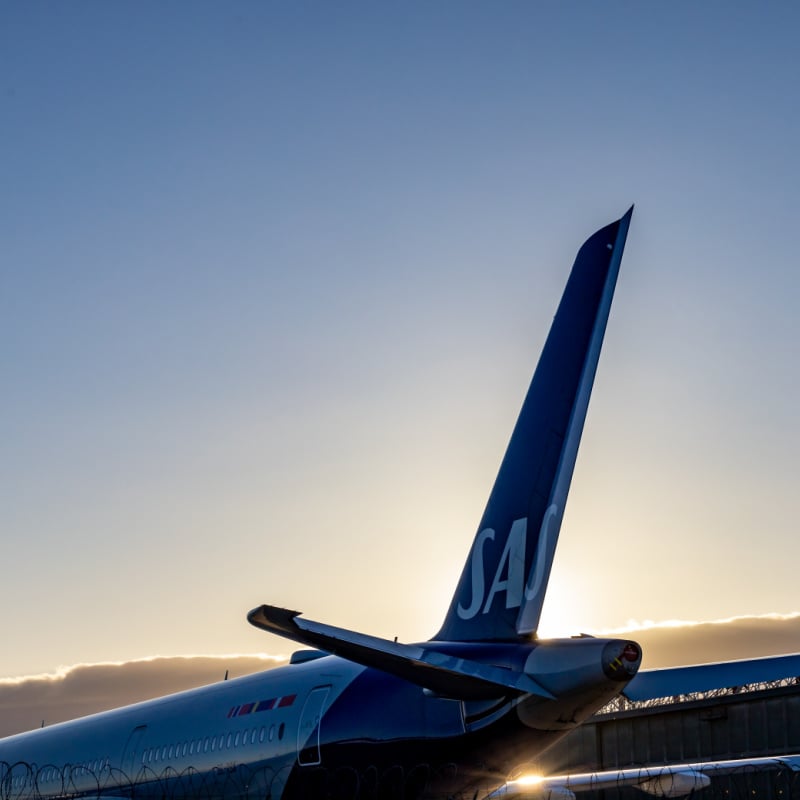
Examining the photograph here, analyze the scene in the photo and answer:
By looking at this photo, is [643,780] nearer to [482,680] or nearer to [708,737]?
[482,680]

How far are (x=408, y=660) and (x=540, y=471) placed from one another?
13.4 feet

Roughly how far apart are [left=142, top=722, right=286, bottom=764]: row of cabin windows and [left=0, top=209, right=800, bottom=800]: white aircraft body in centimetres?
4

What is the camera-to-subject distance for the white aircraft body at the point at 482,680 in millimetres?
12938

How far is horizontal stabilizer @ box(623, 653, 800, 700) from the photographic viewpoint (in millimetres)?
13031

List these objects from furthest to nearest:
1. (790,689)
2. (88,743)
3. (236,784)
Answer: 1. (790,689)
2. (88,743)
3. (236,784)

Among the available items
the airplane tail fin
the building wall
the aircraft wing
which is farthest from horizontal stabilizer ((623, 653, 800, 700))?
the building wall

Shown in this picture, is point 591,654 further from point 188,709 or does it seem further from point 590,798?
point 590,798

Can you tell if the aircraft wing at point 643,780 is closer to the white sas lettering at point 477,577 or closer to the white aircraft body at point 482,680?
the white aircraft body at point 482,680

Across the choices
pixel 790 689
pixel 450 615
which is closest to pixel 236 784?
pixel 450 615

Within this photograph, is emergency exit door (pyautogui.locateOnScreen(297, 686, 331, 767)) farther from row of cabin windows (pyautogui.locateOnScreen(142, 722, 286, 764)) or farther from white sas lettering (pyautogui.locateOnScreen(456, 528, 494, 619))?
white sas lettering (pyautogui.locateOnScreen(456, 528, 494, 619))

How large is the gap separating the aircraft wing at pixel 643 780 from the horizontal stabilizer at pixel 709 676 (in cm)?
310

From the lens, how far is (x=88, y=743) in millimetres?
23438

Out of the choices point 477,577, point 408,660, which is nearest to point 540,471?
point 477,577

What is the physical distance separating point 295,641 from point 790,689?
22352mm
